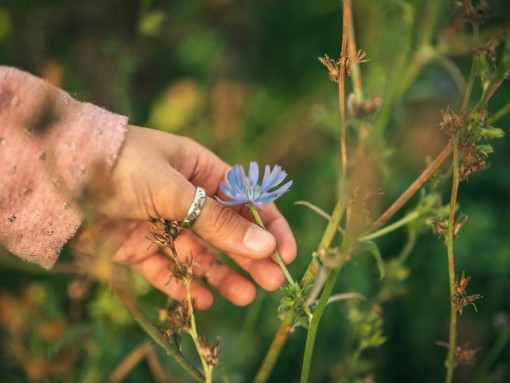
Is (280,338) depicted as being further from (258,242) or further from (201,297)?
(201,297)

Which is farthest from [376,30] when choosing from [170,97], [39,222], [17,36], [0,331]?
[0,331]

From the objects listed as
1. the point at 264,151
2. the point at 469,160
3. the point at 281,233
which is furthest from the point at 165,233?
the point at 264,151

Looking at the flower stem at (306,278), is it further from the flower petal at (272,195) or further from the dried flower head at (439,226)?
the dried flower head at (439,226)

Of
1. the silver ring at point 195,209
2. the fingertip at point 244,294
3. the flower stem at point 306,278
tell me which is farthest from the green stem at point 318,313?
the fingertip at point 244,294

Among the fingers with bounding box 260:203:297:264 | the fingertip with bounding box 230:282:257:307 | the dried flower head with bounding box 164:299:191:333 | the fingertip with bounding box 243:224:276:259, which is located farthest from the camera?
the fingertip with bounding box 230:282:257:307

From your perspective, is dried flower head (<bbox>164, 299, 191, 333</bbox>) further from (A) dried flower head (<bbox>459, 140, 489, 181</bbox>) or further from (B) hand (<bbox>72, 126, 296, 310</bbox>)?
(A) dried flower head (<bbox>459, 140, 489, 181</bbox>)

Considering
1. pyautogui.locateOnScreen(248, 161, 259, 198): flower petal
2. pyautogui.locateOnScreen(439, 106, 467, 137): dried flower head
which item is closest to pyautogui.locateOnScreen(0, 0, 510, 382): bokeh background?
pyautogui.locateOnScreen(439, 106, 467, 137): dried flower head

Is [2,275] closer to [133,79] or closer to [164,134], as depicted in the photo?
[164,134]
